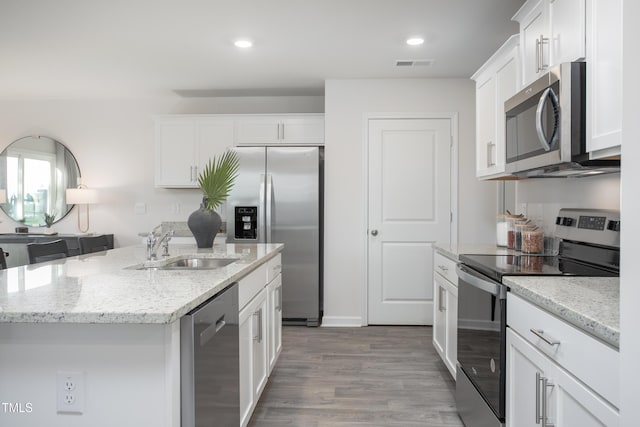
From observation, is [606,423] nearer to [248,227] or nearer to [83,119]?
[248,227]

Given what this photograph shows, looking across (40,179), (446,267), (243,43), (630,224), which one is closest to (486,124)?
(446,267)

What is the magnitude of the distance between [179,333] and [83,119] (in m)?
4.82

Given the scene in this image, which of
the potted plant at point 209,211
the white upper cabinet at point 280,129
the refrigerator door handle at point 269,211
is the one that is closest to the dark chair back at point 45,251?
the potted plant at point 209,211

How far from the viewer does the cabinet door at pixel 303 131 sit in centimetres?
452

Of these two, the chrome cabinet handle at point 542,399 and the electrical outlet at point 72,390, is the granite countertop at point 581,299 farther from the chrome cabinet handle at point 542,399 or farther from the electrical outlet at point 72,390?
the electrical outlet at point 72,390

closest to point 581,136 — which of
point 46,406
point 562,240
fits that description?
point 562,240

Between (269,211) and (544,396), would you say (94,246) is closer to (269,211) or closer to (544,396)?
(269,211)

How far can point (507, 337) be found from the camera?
66.6 inches

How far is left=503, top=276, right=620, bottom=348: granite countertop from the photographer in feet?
3.46

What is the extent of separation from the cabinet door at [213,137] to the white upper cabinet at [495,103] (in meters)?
2.57

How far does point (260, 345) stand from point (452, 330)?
3.72ft

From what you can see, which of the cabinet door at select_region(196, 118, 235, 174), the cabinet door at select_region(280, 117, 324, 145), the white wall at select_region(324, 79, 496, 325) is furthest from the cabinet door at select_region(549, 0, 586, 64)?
the cabinet door at select_region(196, 118, 235, 174)

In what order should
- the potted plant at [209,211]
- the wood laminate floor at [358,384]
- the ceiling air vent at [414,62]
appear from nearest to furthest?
1. the wood laminate floor at [358,384]
2. the potted plant at [209,211]
3. the ceiling air vent at [414,62]

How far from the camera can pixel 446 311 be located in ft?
9.20
